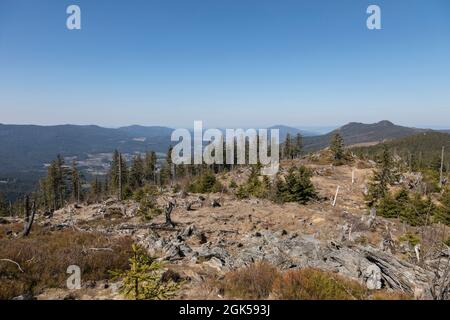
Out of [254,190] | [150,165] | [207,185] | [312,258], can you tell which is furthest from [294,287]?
[150,165]

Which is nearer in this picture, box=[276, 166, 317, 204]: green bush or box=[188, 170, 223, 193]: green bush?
box=[276, 166, 317, 204]: green bush

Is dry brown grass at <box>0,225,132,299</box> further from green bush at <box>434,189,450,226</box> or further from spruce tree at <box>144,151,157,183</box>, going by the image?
spruce tree at <box>144,151,157,183</box>

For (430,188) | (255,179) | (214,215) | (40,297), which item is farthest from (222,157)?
(40,297)

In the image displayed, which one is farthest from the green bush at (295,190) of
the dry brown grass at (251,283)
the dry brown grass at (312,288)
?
the dry brown grass at (312,288)

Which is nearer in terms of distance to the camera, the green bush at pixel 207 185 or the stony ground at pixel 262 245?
the stony ground at pixel 262 245

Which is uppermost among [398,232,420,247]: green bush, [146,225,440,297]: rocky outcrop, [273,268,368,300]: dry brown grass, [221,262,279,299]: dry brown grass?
[273,268,368,300]: dry brown grass

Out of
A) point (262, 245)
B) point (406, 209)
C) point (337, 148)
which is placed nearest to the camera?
point (262, 245)

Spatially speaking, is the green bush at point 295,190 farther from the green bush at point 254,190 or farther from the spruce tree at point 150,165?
the spruce tree at point 150,165

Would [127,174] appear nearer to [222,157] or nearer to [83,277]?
[222,157]

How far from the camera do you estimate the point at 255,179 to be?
3734 centimetres

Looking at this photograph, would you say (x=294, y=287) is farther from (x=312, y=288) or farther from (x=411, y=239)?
(x=411, y=239)

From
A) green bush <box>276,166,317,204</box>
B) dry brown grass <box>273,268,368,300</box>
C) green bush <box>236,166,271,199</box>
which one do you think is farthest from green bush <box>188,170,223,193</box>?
dry brown grass <box>273,268,368,300</box>
